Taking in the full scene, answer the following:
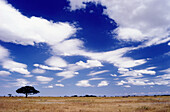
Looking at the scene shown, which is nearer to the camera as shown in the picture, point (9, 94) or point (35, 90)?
point (35, 90)

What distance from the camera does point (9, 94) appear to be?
142250 millimetres

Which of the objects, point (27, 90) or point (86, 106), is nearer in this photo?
point (86, 106)

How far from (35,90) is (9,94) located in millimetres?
34501

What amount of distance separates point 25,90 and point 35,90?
746 cm

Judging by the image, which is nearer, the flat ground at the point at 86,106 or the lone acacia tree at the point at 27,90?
the flat ground at the point at 86,106

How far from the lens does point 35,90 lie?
125000 millimetres

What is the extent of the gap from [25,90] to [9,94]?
Answer: 99.9 feet

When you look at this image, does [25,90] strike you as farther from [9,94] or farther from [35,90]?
[9,94]

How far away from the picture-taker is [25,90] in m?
123

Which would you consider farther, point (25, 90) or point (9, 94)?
point (9, 94)

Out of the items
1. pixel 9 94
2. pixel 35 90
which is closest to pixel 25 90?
pixel 35 90

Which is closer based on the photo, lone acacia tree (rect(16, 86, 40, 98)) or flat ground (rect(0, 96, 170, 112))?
flat ground (rect(0, 96, 170, 112))
